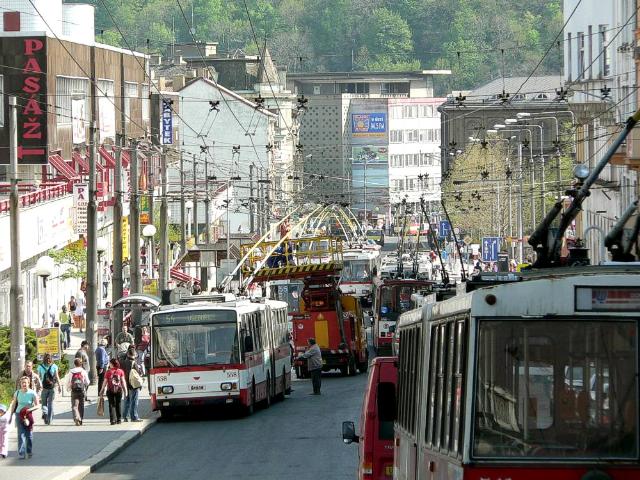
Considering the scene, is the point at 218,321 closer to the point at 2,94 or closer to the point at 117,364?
the point at 117,364

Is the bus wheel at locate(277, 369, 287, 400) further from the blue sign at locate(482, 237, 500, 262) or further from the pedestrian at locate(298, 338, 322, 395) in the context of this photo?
the blue sign at locate(482, 237, 500, 262)

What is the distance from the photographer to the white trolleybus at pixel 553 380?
9258 mm

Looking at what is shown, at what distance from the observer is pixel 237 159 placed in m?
118

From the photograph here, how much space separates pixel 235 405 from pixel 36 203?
19.3 meters

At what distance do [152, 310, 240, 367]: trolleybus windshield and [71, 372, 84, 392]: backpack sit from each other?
7.10ft

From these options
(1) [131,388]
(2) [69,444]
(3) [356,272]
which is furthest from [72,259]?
(2) [69,444]

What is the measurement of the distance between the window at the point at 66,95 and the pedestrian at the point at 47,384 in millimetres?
36230

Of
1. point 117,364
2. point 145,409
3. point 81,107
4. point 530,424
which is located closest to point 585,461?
point 530,424

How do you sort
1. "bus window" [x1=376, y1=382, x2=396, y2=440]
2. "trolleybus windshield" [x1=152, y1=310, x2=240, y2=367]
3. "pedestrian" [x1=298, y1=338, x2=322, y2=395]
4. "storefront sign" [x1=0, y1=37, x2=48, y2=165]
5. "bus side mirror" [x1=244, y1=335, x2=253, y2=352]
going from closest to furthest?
1. "bus window" [x1=376, y1=382, x2=396, y2=440]
2. "trolleybus windshield" [x1=152, y1=310, x2=240, y2=367]
3. "bus side mirror" [x1=244, y1=335, x2=253, y2=352]
4. "pedestrian" [x1=298, y1=338, x2=322, y2=395]
5. "storefront sign" [x1=0, y1=37, x2=48, y2=165]

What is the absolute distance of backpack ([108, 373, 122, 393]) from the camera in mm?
31688

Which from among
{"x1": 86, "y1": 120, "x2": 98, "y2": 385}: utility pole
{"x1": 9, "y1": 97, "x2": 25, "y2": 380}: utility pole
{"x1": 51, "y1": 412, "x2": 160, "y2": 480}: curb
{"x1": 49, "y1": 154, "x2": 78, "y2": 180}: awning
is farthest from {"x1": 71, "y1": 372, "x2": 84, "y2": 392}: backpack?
{"x1": 49, "y1": 154, "x2": 78, "y2": 180}: awning

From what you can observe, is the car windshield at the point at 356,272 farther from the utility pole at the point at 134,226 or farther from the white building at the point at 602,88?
the utility pole at the point at 134,226

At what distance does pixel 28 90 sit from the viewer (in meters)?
66.5

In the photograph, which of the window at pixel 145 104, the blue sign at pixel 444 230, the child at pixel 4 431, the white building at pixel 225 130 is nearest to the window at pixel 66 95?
the window at pixel 145 104
